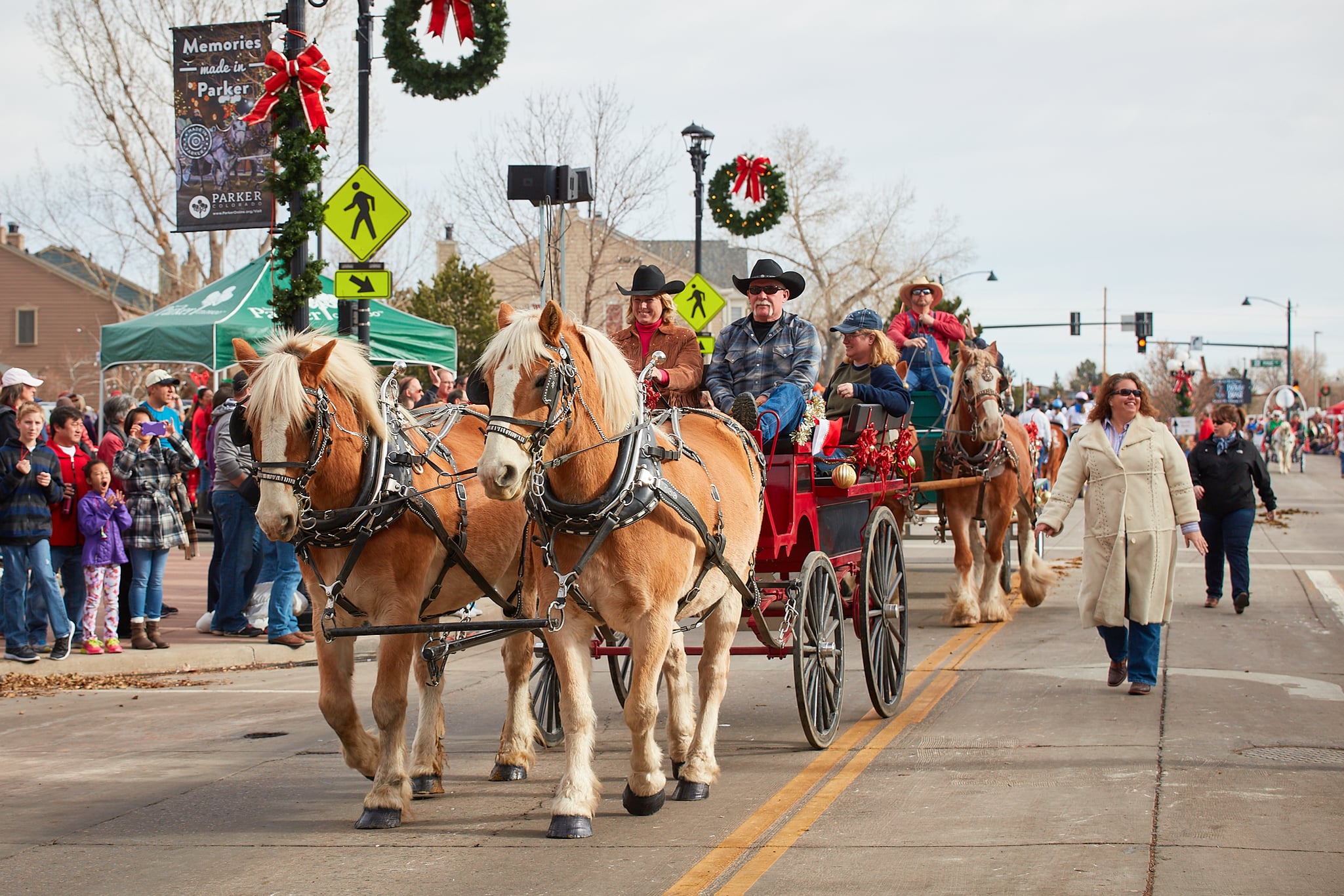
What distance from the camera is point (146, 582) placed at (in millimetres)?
11227

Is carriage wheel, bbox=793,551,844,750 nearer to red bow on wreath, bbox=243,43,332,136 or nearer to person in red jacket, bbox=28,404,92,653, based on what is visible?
person in red jacket, bbox=28,404,92,653

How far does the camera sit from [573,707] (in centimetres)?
582

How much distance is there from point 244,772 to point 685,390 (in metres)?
3.37

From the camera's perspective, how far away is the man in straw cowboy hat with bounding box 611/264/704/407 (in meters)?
8.25

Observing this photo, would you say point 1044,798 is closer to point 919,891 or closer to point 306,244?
point 919,891

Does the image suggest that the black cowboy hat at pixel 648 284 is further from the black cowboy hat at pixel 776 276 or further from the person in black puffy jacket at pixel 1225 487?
the person in black puffy jacket at pixel 1225 487

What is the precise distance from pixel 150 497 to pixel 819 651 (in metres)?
6.38

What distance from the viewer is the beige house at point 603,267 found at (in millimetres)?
35719

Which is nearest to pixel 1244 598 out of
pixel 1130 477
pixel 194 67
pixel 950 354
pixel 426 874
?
pixel 950 354

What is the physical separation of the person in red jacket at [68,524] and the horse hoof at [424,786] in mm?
5329

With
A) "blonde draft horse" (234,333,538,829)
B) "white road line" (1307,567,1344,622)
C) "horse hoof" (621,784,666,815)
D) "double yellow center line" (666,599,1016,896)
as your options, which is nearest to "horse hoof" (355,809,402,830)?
"blonde draft horse" (234,333,538,829)

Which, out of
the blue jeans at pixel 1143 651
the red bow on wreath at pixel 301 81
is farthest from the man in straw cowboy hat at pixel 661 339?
the red bow on wreath at pixel 301 81

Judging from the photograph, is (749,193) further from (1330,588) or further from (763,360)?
(763,360)

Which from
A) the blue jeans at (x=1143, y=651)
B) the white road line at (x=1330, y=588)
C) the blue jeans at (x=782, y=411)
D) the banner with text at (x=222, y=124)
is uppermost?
the banner with text at (x=222, y=124)
